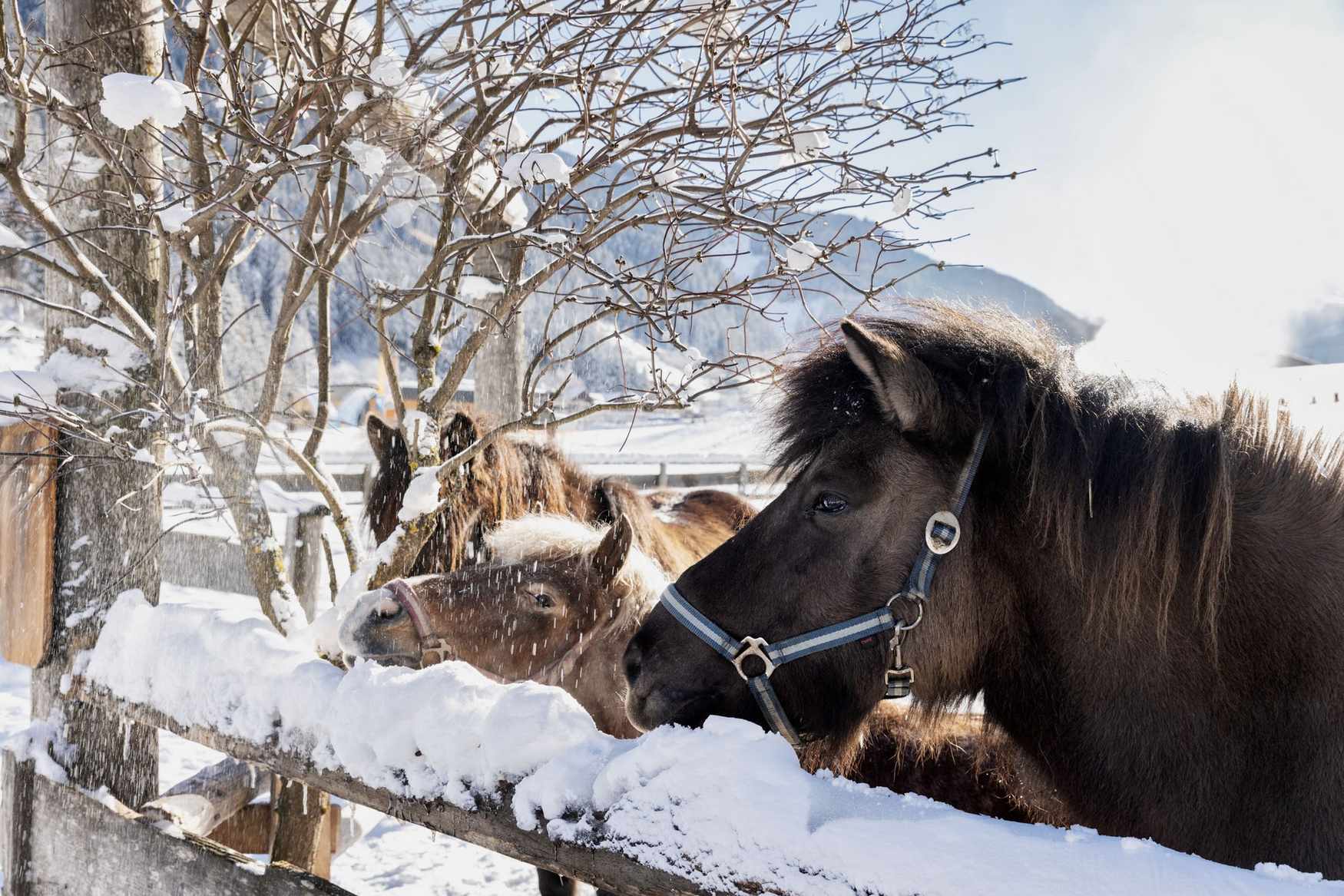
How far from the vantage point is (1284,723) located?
1301mm

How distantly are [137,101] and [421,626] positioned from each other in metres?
1.42

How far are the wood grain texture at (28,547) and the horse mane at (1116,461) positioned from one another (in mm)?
2136

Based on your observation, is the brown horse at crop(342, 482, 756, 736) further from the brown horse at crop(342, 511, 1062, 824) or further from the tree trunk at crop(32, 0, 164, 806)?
the tree trunk at crop(32, 0, 164, 806)

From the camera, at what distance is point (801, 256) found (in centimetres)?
201

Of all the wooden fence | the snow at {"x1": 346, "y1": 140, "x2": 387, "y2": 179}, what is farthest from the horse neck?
the snow at {"x1": 346, "y1": 140, "x2": 387, "y2": 179}

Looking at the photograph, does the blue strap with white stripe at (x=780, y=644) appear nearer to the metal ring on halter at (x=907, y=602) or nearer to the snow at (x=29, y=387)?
the metal ring on halter at (x=907, y=602)

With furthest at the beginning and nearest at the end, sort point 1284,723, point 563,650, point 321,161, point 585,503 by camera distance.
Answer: point 585,503, point 563,650, point 321,161, point 1284,723

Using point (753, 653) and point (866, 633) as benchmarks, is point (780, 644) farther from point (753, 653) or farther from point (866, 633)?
point (866, 633)

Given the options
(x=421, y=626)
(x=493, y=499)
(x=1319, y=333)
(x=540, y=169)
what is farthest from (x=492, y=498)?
(x=1319, y=333)

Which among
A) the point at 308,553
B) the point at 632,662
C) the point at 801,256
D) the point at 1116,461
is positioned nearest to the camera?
the point at 1116,461

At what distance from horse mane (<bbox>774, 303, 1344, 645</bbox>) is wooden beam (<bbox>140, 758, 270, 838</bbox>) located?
2.18 meters

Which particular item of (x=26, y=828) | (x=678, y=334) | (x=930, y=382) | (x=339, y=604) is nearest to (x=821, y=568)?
(x=930, y=382)

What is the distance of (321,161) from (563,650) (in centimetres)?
152

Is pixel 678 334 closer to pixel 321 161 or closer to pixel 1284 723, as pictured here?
pixel 321 161
